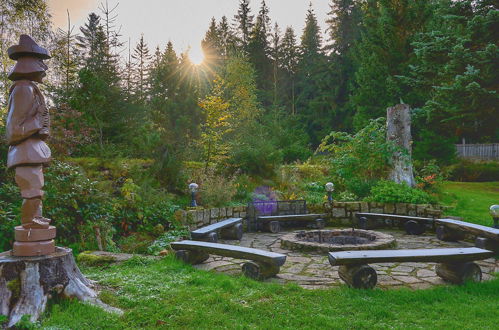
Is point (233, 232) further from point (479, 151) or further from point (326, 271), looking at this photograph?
point (479, 151)

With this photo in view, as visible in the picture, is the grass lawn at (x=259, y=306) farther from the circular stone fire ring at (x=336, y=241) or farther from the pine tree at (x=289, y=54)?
the pine tree at (x=289, y=54)

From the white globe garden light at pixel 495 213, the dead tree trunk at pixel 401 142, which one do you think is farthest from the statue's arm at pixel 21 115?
the dead tree trunk at pixel 401 142

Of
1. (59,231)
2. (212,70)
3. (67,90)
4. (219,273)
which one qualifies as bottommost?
(219,273)

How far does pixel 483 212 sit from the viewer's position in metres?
8.98

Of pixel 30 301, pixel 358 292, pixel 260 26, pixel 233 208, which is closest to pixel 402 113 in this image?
pixel 233 208

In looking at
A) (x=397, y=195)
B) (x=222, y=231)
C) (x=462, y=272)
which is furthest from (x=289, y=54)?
(x=462, y=272)

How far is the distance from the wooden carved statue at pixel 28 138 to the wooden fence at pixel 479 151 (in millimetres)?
20997

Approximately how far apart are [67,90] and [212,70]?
13555 mm

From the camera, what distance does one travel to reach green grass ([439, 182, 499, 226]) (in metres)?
8.45

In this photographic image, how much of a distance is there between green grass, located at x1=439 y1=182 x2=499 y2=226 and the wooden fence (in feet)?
17.2

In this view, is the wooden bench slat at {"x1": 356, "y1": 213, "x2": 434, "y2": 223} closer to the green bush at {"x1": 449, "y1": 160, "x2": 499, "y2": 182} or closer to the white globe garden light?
the white globe garden light

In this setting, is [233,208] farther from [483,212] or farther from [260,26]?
[260,26]

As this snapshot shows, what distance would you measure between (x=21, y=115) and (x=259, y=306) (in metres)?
2.83

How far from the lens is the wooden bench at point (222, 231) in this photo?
580 cm
